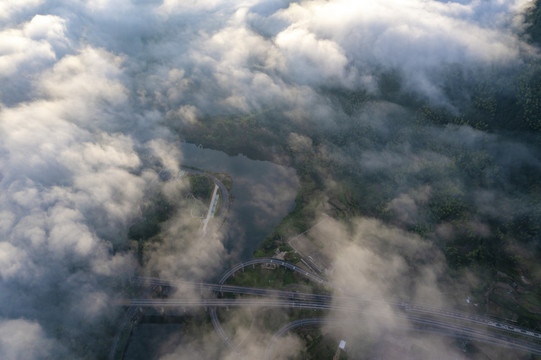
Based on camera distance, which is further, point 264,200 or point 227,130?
point 227,130

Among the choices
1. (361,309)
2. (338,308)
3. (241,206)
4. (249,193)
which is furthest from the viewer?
(249,193)

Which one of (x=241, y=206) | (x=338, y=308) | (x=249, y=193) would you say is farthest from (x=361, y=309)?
(x=249, y=193)

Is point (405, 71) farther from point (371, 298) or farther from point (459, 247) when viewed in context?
point (371, 298)

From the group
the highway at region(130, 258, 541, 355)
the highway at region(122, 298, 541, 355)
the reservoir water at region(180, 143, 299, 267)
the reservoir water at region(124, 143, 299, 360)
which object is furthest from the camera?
the reservoir water at region(180, 143, 299, 267)

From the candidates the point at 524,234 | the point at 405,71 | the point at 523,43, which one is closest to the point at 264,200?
the point at 524,234

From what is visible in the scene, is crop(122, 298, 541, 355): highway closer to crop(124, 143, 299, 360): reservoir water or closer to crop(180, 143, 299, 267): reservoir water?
crop(124, 143, 299, 360): reservoir water

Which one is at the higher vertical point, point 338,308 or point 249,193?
point 249,193

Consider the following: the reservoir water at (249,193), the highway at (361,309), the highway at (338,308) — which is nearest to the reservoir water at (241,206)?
the reservoir water at (249,193)

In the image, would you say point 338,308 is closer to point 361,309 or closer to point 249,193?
point 361,309

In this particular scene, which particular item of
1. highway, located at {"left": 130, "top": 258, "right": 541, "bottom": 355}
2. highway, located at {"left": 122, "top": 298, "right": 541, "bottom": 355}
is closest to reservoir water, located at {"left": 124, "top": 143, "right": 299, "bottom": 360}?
highway, located at {"left": 122, "top": 298, "right": 541, "bottom": 355}

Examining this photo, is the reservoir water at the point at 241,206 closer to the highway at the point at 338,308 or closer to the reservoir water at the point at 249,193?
the reservoir water at the point at 249,193

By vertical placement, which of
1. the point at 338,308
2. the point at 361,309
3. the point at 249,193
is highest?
the point at 249,193
